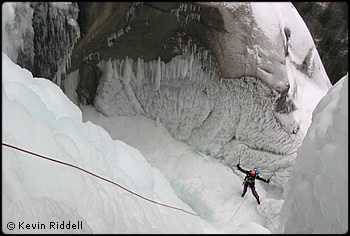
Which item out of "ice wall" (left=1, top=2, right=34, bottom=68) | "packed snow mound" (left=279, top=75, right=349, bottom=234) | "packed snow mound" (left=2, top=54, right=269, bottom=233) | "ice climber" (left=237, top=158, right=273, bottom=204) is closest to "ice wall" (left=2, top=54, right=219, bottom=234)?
"packed snow mound" (left=2, top=54, right=269, bottom=233)

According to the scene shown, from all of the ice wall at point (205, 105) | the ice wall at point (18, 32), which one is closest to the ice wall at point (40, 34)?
the ice wall at point (18, 32)

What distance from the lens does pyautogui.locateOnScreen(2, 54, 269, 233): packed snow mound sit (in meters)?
1.32

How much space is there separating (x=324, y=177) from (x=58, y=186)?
4.04ft

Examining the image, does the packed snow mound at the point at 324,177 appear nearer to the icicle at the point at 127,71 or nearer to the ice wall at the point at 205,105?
the ice wall at the point at 205,105

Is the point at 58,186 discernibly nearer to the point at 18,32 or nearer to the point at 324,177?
the point at 324,177

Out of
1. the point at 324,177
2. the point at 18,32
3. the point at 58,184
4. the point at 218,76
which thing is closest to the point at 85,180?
the point at 58,184

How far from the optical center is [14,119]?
1642mm

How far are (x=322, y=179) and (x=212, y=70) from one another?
254cm

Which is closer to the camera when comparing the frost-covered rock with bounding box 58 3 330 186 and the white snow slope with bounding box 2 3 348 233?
the white snow slope with bounding box 2 3 348 233

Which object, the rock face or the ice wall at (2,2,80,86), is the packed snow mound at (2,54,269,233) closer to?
the ice wall at (2,2,80,86)

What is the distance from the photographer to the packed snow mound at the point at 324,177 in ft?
4.35

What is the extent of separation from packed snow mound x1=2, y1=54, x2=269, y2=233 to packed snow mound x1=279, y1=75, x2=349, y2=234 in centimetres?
23

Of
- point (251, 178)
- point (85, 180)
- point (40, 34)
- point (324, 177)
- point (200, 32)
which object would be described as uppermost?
point (200, 32)

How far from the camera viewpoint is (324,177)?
4.74 feet
